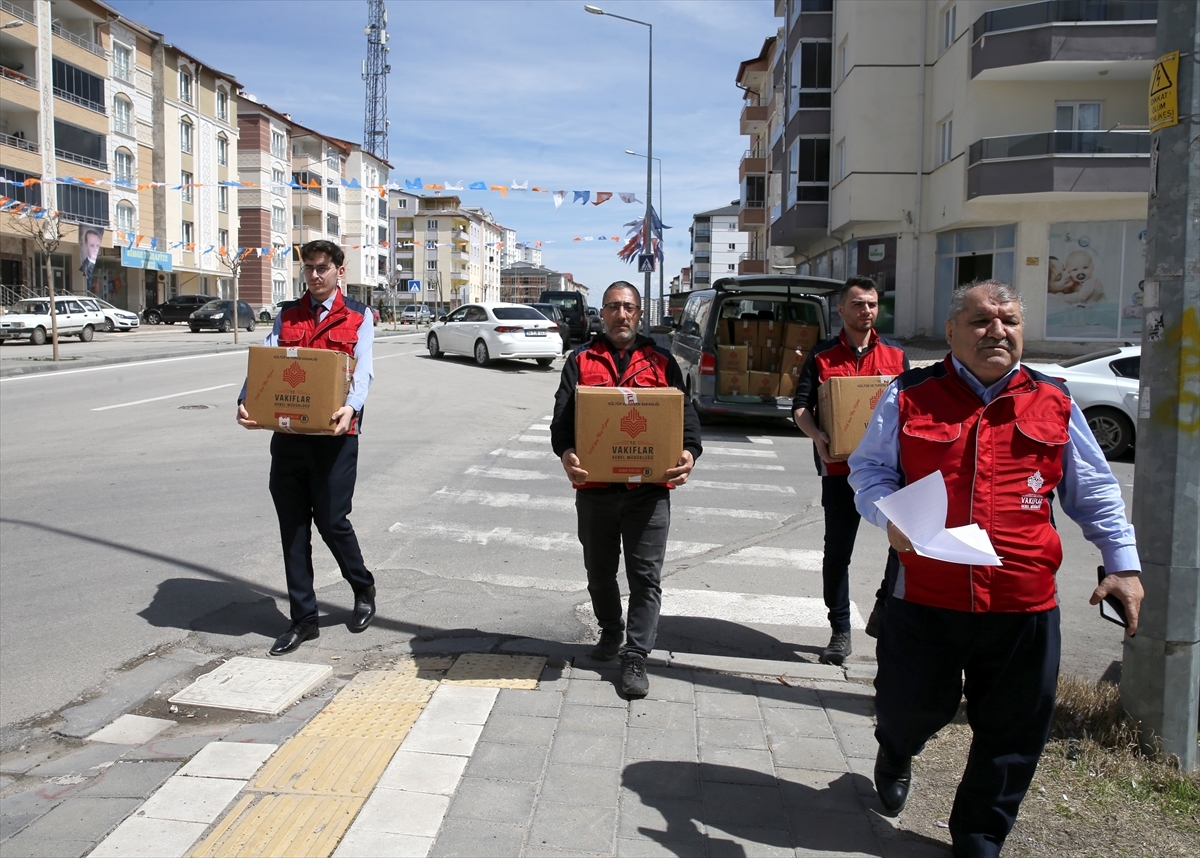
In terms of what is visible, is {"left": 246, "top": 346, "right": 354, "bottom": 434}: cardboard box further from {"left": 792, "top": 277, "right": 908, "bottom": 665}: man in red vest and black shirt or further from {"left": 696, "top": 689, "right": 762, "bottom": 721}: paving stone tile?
{"left": 792, "top": 277, "right": 908, "bottom": 665}: man in red vest and black shirt

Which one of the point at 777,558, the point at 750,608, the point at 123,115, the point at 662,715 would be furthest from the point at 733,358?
the point at 123,115

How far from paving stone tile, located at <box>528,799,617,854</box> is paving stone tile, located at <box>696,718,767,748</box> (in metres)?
0.68

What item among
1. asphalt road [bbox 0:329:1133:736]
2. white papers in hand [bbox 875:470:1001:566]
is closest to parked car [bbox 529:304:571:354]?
asphalt road [bbox 0:329:1133:736]

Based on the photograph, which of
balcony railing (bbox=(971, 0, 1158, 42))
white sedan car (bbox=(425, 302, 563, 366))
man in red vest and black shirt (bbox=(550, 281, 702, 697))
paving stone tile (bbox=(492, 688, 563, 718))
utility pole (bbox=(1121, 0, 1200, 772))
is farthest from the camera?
balcony railing (bbox=(971, 0, 1158, 42))

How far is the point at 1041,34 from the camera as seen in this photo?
77.0 feet

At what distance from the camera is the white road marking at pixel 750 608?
224 inches

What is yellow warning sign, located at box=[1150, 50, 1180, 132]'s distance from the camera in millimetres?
3498

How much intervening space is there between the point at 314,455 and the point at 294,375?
1.47ft

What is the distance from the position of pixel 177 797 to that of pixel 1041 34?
26.1 metres

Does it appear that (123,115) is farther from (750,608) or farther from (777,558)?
(750,608)

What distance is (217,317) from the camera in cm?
4291

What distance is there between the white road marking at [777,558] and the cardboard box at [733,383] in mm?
6449

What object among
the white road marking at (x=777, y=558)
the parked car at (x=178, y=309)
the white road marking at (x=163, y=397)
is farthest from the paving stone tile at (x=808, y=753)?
the parked car at (x=178, y=309)

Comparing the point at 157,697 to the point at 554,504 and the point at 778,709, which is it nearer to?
the point at 778,709
